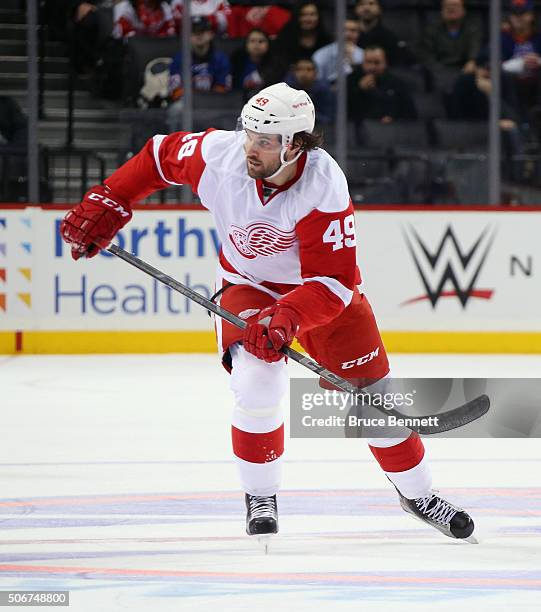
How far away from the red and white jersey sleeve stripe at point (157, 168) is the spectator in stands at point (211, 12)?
14.1ft

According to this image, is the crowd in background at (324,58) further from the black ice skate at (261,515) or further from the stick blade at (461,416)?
the black ice skate at (261,515)

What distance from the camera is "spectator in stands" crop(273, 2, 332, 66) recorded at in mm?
8148

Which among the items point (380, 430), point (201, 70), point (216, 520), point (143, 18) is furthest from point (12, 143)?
point (380, 430)

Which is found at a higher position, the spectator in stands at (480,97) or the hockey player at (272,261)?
the spectator in stands at (480,97)

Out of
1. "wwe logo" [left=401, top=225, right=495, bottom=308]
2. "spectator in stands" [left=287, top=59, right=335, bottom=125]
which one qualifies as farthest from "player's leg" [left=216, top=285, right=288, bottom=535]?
"spectator in stands" [left=287, top=59, right=335, bottom=125]

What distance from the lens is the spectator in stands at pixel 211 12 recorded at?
26.3 feet

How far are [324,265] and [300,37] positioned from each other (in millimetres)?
4956

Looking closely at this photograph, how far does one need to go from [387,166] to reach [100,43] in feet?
5.88

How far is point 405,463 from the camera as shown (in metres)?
3.65

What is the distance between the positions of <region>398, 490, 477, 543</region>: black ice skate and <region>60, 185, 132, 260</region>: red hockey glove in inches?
41.6

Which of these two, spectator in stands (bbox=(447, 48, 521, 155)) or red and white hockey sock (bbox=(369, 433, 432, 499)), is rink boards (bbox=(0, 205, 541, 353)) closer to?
spectator in stands (bbox=(447, 48, 521, 155))

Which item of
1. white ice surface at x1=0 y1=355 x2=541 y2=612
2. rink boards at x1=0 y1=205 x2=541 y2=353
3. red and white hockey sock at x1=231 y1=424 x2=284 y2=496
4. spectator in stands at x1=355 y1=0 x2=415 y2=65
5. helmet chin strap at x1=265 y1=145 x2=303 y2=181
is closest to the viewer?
white ice surface at x1=0 y1=355 x2=541 y2=612

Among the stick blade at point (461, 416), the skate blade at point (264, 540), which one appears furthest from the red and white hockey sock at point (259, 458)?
the stick blade at point (461, 416)

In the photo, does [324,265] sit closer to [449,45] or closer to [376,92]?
[376,92]
